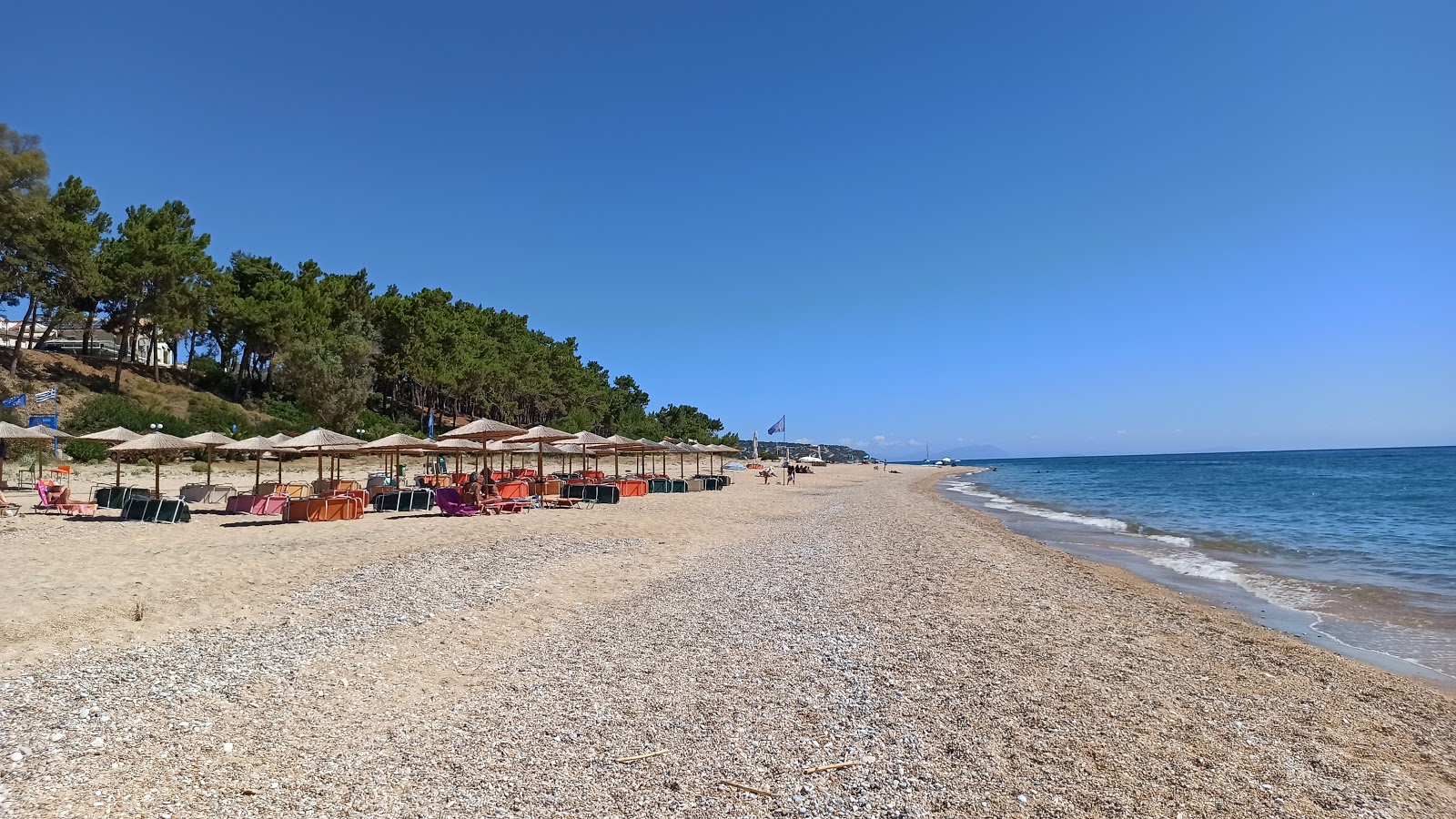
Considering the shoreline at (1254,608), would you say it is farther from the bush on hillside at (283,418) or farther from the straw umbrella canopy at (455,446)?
the bush on hillside at (283,418)

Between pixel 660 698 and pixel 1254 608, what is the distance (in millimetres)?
8965

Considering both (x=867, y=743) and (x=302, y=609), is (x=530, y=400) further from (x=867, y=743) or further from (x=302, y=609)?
(x=867, y=743)

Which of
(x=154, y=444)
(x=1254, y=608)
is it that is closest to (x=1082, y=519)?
(x=1254, y=608)

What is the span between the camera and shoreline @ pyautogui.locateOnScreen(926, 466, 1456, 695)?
697 cm

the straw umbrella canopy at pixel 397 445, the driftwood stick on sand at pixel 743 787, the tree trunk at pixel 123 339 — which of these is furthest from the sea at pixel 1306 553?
the tree trunk at pixel 123 339

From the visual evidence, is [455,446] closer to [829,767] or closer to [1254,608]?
[829,767]

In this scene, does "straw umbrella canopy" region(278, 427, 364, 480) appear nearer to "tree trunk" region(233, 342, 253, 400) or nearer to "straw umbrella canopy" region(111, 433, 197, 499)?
"straw umbrella canopy" region(111, 433, 197, 499)

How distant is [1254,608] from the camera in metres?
9.94

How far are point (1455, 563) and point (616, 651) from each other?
643 inches

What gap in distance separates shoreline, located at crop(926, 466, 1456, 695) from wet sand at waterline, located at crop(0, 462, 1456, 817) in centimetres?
39

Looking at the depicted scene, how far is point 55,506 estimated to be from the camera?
15.2m

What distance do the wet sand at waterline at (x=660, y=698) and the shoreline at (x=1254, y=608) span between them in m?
0.39

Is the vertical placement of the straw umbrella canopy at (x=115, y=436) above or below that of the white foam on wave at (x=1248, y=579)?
above

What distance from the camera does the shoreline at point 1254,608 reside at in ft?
22.9
